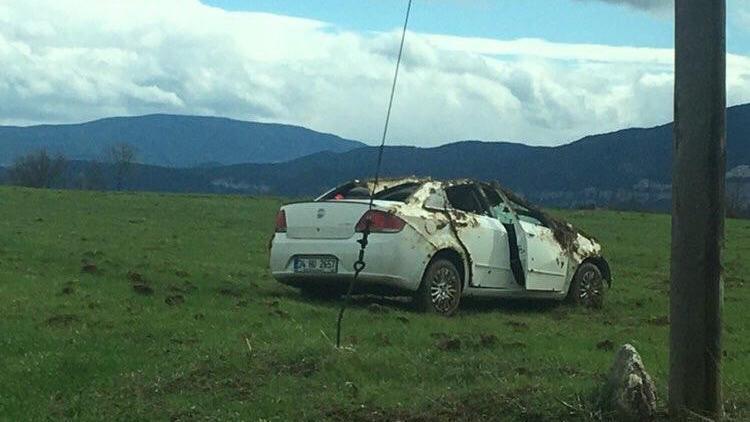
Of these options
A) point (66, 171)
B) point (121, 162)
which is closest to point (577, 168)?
point (66, 171)

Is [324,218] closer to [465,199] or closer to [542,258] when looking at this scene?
[465,199]

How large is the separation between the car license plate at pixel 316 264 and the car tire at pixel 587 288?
3.36m

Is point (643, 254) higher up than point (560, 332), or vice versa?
point (643, 254)

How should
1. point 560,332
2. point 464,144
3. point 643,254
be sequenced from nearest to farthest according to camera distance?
point 560,332 → point 643,254 → point 464,144

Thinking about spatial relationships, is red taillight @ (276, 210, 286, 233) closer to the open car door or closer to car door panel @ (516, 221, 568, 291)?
the open car door

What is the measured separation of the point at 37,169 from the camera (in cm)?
9762

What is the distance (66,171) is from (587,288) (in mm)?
95603

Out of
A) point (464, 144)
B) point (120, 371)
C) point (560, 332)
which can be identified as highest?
point (464, 144)

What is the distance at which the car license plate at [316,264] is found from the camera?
12.9 meters

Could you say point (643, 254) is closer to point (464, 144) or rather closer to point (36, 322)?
point (36, 322)

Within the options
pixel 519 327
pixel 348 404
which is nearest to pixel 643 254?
pixel 519 327

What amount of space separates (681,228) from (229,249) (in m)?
16.4

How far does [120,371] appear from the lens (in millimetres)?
8953

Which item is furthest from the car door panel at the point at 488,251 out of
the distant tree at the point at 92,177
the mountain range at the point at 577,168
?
the distant tree at the point at 92,177
